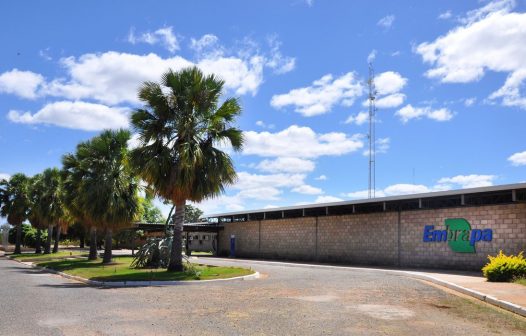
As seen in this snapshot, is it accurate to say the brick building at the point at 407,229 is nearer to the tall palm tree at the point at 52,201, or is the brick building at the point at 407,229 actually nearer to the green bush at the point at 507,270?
the green bush at the point at 507,270

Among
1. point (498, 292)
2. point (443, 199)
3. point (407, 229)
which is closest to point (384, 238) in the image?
point (407, 229)

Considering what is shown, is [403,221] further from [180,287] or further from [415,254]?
[180,287]

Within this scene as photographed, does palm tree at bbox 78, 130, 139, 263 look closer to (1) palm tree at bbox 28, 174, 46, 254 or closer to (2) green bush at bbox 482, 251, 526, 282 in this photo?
(1) palm tree at bbox 28, 174, 46, 254

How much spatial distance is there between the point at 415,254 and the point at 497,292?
44.8ft

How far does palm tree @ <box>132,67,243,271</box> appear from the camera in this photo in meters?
21.6

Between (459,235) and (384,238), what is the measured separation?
540 centimetres

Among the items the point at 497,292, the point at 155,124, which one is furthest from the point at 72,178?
→ the point at 497,292

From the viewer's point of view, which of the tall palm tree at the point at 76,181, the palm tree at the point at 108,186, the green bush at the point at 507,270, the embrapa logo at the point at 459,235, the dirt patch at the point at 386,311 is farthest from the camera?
the tall palm tree at the point at 76,181

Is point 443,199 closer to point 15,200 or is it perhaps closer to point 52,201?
point 52,201

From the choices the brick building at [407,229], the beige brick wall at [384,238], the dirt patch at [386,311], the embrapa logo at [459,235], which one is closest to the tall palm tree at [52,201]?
the beige brick wall at [384,238]

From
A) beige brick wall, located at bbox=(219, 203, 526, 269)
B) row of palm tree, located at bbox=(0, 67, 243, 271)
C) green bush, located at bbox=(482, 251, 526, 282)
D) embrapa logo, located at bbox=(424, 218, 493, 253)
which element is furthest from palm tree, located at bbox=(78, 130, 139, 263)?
green bush, located at bbox=(482, 251, 526, 282)

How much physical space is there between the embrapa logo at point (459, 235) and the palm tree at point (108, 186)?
17940mm

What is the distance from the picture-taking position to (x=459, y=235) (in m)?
25.1

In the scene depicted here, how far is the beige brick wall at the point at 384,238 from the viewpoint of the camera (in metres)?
23.4
